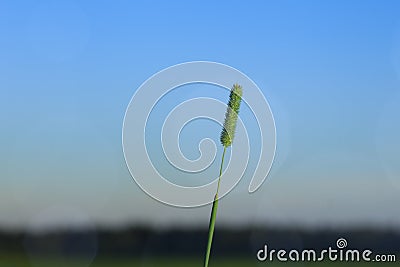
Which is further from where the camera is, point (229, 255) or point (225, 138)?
point (229, 255)

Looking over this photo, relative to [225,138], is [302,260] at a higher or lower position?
lower

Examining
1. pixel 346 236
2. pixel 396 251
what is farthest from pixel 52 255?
pixel 396 251

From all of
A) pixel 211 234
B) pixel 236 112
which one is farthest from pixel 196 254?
pixel 236 112

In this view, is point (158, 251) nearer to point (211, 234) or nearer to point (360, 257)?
point (211, 234)

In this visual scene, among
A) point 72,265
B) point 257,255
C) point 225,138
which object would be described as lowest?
point 72,265

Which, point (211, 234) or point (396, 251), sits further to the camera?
point (396, 251)

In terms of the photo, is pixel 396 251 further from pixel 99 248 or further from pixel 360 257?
pixel 99 248

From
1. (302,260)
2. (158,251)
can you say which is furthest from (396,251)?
(158,251)

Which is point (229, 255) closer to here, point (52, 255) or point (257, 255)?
point (257, 255)
